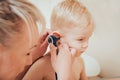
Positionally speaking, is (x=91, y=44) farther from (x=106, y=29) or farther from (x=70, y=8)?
(x=70, y=8)

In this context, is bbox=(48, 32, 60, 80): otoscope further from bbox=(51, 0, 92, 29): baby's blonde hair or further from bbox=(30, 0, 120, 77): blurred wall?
bbox=(30, 0, 120, 77): blurred wall

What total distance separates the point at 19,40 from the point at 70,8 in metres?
0.19

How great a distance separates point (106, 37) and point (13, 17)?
0.57m

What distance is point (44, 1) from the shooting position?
774 mm

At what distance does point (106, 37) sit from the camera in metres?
0.90

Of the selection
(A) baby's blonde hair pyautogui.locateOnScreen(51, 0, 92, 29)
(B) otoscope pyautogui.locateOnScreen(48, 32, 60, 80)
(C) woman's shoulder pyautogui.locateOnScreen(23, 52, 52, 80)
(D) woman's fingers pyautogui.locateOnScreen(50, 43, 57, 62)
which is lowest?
(C) woman's shoulder pyautogui.locateOnScreen(23, 52, 52, 80)

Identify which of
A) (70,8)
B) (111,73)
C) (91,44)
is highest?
(70,8)

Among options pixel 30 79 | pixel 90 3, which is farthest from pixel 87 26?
pixel 90 3

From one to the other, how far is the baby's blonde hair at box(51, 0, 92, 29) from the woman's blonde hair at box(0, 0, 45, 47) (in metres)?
0.15

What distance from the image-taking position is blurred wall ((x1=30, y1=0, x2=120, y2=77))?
0.88 meters

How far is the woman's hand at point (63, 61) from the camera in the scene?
53cm

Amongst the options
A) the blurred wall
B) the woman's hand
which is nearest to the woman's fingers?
the woman's hand

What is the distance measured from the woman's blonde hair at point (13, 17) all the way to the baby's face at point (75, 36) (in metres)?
0.17

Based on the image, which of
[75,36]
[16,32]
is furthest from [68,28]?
[16,32]
